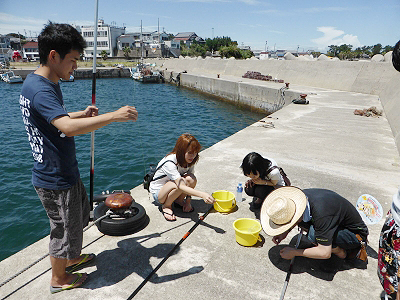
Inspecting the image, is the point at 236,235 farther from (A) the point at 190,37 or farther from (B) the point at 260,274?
(A) the point at 190,37

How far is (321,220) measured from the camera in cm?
227

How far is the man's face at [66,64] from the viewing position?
1937mm

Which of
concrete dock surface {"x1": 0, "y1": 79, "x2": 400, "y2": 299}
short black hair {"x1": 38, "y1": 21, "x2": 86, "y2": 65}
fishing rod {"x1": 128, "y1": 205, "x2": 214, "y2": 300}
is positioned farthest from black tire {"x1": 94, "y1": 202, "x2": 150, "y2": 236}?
short black hair {"x1": 38, "y1": 21, "x2": 86, "y2": 65}

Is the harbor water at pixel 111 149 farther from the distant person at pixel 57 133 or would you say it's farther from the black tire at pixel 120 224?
the distant person at pixel 57 133

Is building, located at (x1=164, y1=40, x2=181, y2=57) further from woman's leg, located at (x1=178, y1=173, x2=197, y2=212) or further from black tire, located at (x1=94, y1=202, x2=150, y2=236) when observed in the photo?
black tire, located at (x1=94, y1=202, x2=150, y2=236)

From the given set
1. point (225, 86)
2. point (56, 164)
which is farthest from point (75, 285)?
point (225, 86)

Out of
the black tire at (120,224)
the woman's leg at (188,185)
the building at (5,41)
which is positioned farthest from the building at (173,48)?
the black tire at (120,224)

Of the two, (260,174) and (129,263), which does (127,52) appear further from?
(129,263)

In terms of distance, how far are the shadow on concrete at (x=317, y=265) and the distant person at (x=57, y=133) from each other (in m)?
1.98

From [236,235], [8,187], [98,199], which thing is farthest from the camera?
[8,187]

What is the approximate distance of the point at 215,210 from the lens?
147 inches

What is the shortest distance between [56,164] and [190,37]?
117 metres

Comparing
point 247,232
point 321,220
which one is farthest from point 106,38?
point 321,220

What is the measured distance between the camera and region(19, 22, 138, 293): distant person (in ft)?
5.88
